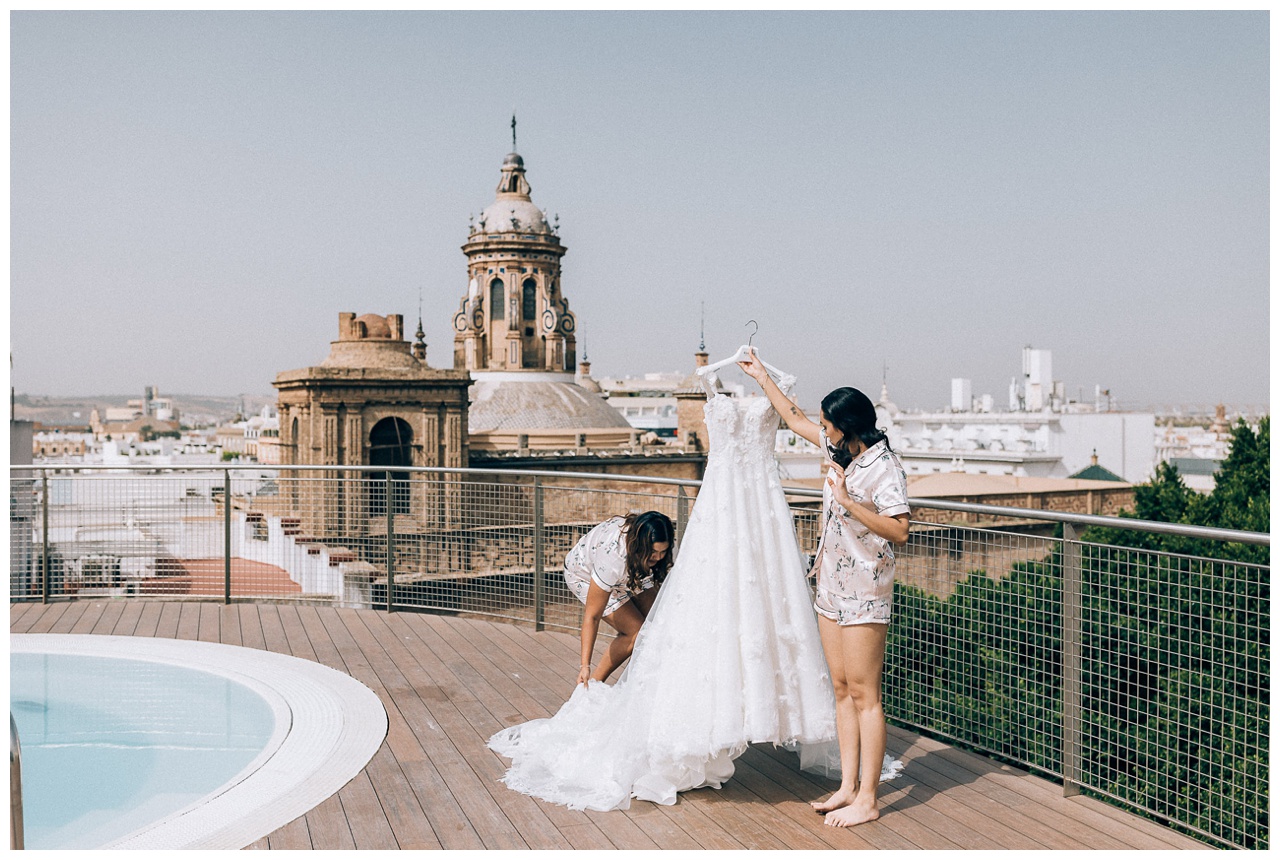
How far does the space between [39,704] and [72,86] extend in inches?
616

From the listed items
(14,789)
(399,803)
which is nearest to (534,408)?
(399,803)

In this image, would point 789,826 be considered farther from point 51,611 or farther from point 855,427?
point 51,611

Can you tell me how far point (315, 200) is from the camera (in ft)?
183

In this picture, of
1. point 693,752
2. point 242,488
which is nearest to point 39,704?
point 242,488

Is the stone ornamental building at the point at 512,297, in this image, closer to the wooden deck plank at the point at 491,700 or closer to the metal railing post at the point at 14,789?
the wooden deck plank at the point at 491,700

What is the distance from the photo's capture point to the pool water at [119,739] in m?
4.07

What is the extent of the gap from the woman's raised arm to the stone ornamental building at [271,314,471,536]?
30.3 meters

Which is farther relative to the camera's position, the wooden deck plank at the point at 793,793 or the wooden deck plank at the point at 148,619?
the wooden deck plank at the point at 148,619

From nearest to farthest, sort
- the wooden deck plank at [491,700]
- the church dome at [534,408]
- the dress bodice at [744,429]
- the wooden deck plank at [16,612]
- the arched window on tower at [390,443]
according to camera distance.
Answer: the wooden deck plank at [491,700] < the dress bodice at [744,429] < the wooden deck plank at [16,612] < the arched window on tower at [390,443] < the church dome at [534,408]

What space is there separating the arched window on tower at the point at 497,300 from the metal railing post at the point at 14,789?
52.6m

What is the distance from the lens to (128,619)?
23.0 feet

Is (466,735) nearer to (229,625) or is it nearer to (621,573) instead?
(621,573)

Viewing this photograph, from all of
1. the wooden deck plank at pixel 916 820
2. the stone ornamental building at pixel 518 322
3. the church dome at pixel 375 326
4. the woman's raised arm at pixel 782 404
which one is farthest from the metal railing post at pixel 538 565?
the stone ornamental building at pixel 518 322

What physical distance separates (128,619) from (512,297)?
48.5 m
